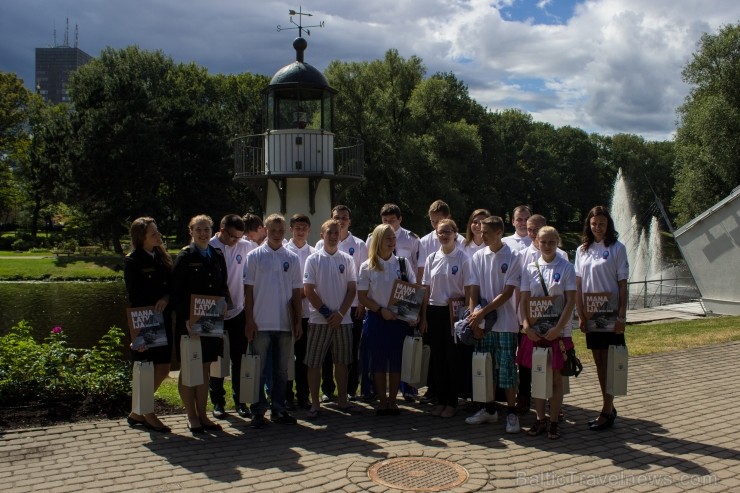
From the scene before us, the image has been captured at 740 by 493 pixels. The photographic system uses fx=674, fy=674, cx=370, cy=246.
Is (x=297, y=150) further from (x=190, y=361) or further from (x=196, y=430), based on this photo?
(x=196, y=430)

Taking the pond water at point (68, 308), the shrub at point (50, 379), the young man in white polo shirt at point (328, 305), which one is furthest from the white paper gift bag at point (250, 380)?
the pond water at point (68, 308)

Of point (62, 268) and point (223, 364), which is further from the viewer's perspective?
point (62, 268)

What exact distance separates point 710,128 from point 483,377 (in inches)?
1248

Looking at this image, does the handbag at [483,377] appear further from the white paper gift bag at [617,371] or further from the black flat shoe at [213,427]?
the black flat shoe at [213,427]

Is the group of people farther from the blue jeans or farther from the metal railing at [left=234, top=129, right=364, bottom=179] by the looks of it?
the metal railing at [left=234, top=129, right=364, bottom=179]

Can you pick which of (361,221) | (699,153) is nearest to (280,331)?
(361,221)

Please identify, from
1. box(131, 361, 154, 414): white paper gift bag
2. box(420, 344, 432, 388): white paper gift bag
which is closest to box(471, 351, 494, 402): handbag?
box(420, 344, 432, 388): white paper gift bag

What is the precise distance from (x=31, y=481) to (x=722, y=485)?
5.21 meters

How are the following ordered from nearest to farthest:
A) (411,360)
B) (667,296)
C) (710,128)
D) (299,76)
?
1. (411,360)
2. (299,76)
3. (667,296)
4. (710,128)

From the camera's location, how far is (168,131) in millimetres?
40594

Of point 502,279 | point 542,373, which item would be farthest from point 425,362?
point 542,373

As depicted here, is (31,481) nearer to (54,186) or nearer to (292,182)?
(292,182)

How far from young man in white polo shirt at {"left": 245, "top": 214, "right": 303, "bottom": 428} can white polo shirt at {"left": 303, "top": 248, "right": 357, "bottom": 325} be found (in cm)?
19

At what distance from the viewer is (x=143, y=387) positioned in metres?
6.36
